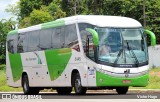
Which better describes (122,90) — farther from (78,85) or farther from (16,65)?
(16,65)

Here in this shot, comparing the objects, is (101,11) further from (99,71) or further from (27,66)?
(99,71)

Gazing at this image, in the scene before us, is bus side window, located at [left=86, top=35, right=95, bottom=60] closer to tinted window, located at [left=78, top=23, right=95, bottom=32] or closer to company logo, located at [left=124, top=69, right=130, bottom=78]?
tinted window, located at [left=78, top=23, right=95, bottom=32]

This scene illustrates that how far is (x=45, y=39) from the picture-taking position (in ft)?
87.7

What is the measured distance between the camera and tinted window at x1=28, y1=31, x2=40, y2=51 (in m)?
27.7

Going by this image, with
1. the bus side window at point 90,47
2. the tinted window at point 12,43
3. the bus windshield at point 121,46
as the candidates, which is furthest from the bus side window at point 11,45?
the bus windshield at point 121,46

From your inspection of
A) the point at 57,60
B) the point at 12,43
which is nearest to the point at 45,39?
the point at 57,60

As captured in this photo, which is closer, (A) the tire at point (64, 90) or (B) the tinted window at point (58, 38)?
(B) the tinted window at point (58, 38)

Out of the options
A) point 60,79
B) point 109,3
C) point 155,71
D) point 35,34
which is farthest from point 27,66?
point 109,3

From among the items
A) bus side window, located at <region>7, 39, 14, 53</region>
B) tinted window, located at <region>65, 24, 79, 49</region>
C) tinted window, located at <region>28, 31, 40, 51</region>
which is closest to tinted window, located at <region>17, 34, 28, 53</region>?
tinted window, located at <region>28, 31, 40, 51</region>

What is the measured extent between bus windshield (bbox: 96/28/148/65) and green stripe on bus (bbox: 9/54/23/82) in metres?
8.41

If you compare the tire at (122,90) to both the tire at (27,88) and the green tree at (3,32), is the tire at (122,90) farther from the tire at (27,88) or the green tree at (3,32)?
the green tree at (3,32)

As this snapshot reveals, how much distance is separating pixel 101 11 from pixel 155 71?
28.8 metres

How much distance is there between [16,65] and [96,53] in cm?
915

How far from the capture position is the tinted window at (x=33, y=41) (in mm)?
27681
